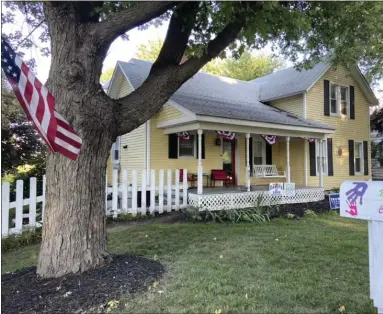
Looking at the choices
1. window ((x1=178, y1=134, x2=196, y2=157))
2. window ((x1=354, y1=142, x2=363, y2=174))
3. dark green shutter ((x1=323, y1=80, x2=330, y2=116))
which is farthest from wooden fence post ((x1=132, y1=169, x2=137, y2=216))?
window ((x1=354, y1=142, x2=363, y2=174))

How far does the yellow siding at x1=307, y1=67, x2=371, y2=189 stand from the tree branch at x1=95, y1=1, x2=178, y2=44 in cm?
1254

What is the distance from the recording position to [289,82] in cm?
1719

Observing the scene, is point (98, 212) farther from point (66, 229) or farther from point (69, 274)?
point (69, 274)

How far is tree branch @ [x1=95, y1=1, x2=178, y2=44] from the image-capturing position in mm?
4477

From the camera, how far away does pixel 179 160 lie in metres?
13.3

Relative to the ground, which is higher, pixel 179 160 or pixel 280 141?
pixel 280 141

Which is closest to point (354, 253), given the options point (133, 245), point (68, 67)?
point (133, 245)

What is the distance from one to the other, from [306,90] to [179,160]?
6.94m

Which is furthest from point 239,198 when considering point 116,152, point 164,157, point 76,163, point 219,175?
point 76,163

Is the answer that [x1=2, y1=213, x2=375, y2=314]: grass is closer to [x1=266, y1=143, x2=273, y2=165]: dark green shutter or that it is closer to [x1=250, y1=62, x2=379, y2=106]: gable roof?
[x1=266, y1=143, x2=273, y2=165]: dark green shutter

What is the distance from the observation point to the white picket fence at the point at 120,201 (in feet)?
23.7

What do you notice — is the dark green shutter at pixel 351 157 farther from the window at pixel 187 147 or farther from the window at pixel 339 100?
the window at pixel 187 147

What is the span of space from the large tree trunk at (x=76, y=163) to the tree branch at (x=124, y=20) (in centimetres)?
18

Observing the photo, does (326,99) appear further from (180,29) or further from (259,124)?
(180,29)
